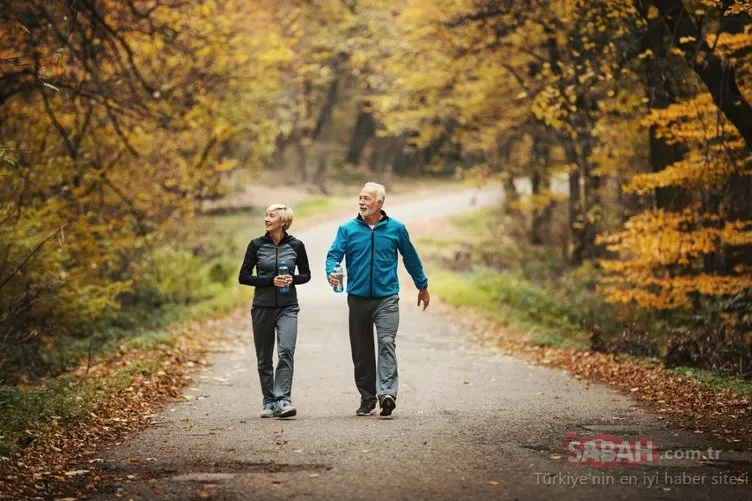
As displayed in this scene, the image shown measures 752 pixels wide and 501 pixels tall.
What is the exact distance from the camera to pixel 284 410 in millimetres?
8344

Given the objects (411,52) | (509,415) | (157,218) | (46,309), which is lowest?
(509,415)

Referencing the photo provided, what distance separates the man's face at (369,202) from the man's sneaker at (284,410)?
1.95 metres

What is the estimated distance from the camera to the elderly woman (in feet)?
27.5

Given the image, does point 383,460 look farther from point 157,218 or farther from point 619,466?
point 157,218

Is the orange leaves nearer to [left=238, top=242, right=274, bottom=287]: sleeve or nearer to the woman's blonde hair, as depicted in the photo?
the woman's blonde hair

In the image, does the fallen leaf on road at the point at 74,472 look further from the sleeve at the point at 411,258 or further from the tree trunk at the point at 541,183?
the tree trunk at the point at 541,183

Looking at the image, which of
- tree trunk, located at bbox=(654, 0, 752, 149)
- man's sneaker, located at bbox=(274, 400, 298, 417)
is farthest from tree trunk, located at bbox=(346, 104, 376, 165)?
man's sneaker, located at bbox=(274, 400, 298, 417)

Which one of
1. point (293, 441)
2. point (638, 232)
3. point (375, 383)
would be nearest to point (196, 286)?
point (638, 232)

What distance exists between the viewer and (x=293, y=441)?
7121 millimetres

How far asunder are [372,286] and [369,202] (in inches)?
31.6

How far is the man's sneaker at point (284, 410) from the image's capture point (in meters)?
8.34

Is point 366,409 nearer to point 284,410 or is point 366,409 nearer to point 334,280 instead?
point 284,410

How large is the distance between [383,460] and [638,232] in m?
9.74

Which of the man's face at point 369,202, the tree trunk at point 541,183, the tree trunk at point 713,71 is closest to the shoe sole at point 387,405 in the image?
the man's face at point 369,202
